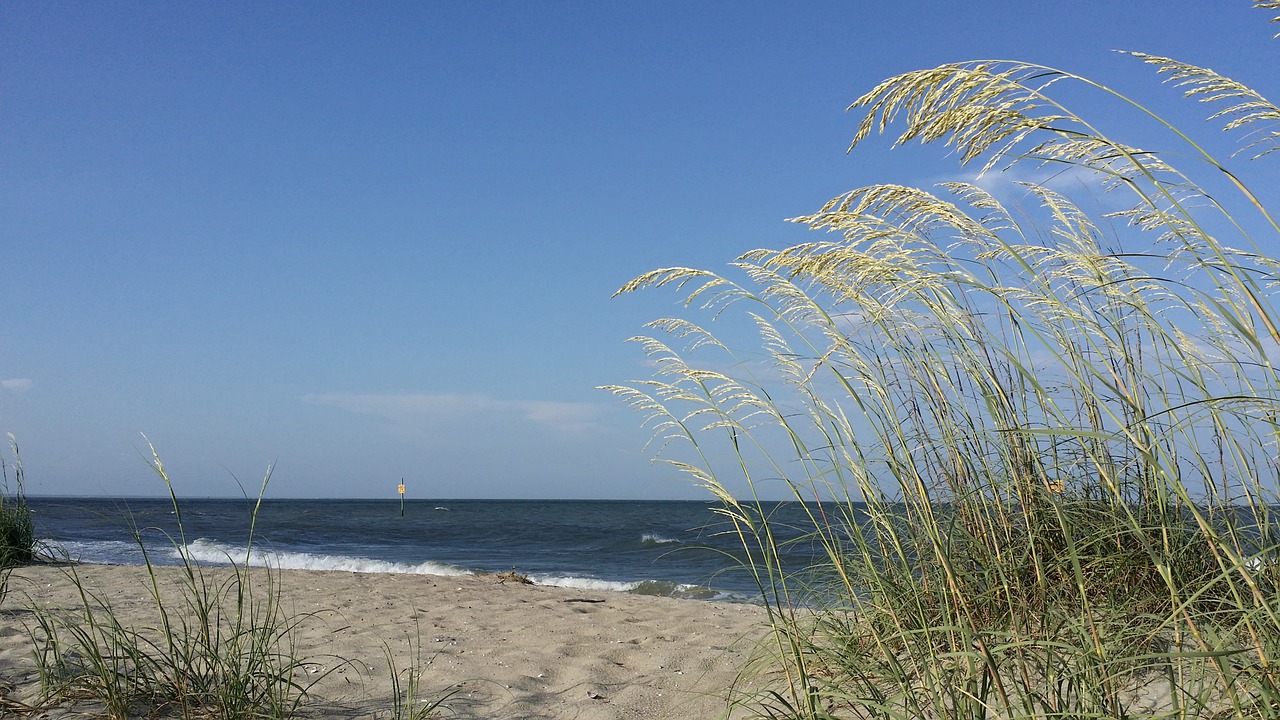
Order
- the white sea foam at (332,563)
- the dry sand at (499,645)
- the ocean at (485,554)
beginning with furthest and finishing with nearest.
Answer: the white sea foam at (332,563) < the ocean at (485,554) < the dry sand at (499,645)

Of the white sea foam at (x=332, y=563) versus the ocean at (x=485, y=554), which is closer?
the ocean at (x=485, y=554)

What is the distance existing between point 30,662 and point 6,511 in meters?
5.12

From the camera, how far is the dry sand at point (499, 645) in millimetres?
3307

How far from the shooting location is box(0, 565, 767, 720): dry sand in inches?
130

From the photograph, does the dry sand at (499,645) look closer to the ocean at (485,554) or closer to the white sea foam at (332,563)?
the ocean at (485,554)

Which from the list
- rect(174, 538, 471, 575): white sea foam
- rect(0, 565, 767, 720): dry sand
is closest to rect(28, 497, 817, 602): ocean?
rect(174, 538, 471, 575): white sea foam

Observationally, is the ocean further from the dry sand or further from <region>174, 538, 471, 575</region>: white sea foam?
the dry sand

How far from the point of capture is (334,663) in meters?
3.81

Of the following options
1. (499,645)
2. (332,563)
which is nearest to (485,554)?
(332,563)

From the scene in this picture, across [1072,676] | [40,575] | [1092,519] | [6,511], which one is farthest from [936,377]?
[6,511]

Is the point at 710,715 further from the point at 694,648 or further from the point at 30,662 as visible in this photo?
the point at 30,662

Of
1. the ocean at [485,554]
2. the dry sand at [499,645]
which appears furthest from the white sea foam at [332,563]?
the dry sand at [499,645]

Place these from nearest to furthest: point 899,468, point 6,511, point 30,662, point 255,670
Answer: point 899,468, point 255,670, point 30,662, point 6,511

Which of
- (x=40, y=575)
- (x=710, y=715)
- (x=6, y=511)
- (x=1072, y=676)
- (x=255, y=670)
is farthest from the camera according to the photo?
(x=6, y=511)
